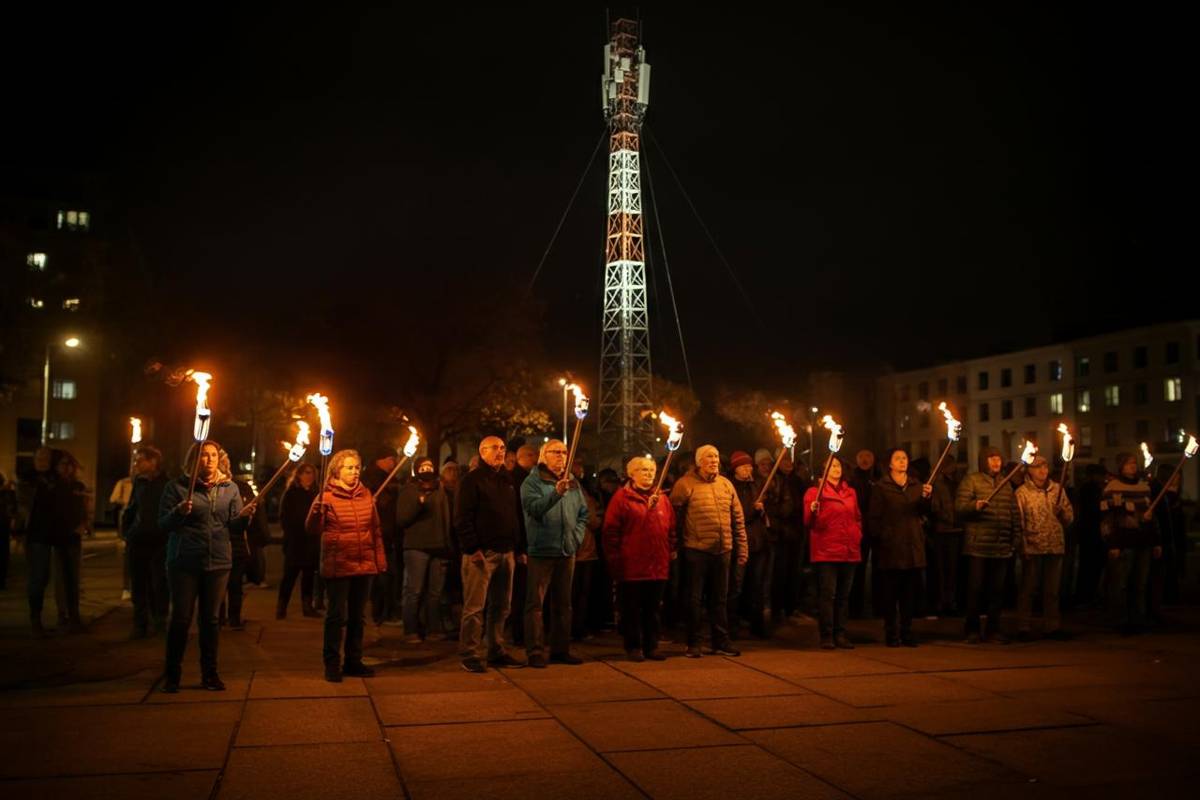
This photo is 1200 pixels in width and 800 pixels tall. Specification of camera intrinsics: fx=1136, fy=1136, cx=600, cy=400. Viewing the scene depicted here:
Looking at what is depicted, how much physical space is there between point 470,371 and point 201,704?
3366 cm

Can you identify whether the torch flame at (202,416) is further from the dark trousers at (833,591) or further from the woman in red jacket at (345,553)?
the dark trousers at (833,591)

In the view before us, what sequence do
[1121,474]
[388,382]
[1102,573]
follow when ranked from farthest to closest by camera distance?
[388,382] → [1102,573] → [1121,474]

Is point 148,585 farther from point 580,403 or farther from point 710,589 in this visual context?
point 710,589

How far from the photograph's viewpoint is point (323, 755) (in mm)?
7039

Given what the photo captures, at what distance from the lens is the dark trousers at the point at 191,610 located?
352 inches

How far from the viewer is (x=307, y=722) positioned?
7.97 metres

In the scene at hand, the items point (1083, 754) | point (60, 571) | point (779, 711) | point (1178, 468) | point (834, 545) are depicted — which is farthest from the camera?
point (1178, 468)

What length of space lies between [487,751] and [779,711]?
7.74ft

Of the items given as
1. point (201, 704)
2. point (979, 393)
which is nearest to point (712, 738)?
point (201, 704)

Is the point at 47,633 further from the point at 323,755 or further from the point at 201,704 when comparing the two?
the point at 323,755

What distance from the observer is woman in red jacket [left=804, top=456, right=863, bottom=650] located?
11633mm

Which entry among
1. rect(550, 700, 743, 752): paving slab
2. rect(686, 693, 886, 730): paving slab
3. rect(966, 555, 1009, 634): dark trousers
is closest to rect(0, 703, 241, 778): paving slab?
rect(550, 700, 743, 752): paving slab

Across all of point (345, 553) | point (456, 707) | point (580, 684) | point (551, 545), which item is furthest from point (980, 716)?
point (345, 553)

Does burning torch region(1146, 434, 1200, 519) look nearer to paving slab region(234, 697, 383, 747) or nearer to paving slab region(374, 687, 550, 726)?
paving slab region(374, 687, 550, 726)
